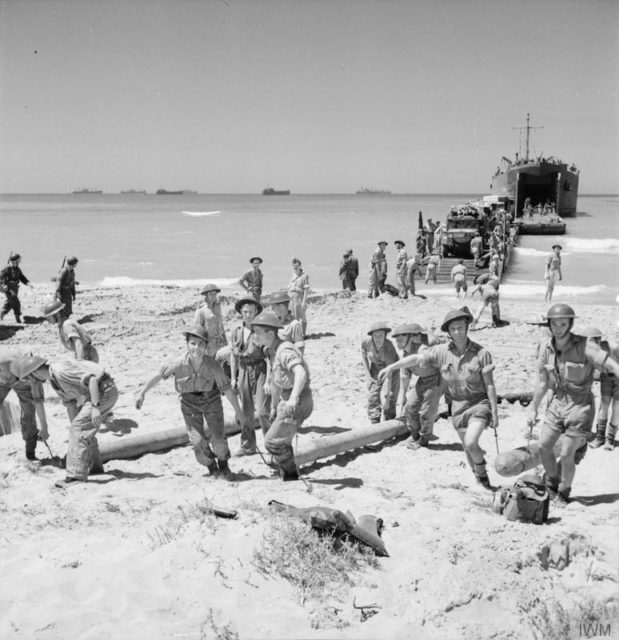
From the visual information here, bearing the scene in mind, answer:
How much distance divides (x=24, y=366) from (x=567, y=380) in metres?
4.55

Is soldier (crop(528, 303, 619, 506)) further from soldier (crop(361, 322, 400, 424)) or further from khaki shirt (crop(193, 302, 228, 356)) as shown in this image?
khaki shirt (crop(193, 302, 228, 356))

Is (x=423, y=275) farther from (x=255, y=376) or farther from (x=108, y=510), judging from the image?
(x=108, y=510)

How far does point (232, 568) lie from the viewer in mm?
4188

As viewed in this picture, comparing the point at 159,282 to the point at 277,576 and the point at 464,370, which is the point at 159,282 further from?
the point at 277,576

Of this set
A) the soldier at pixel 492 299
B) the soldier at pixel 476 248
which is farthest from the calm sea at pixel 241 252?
the soldier at pixel 492 299

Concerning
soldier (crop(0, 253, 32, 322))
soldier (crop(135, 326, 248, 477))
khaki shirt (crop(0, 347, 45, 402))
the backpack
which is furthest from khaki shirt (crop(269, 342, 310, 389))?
soldier (crop(0, 253, 32, 322))

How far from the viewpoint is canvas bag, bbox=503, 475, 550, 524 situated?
4891mm

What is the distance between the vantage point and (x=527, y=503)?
4.92m

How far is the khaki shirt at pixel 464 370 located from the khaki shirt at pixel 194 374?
1.79 metres

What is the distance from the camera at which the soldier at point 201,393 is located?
5734 millimetres

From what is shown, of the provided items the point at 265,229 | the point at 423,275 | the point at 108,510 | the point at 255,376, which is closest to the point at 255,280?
the point at 255,376

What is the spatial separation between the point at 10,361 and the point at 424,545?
4.10 meters

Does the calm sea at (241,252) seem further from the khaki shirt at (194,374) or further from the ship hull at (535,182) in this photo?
the khaki shirt at (194,374)

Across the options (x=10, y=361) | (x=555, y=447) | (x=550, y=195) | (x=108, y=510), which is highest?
(x=550, y=195)
